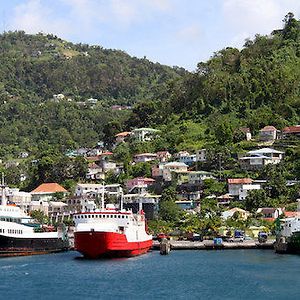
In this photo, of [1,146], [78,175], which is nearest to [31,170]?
[78,175]

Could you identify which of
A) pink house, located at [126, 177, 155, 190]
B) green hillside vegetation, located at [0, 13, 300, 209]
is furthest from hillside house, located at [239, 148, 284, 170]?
pink house, located at [126, 177, 155, 190]

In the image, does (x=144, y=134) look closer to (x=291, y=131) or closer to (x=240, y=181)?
(x=291, y=131)

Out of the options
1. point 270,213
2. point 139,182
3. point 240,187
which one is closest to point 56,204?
point 139,182

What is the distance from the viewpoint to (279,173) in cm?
11862

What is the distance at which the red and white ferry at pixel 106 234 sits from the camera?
250 feet

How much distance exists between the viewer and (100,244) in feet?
249

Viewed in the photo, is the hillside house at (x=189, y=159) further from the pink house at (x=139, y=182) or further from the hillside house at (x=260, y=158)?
the hillside house at (x=260, y=158)

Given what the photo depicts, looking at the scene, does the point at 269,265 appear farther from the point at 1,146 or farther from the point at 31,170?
the point at 1,146

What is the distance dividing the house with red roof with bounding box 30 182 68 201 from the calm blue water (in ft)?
151

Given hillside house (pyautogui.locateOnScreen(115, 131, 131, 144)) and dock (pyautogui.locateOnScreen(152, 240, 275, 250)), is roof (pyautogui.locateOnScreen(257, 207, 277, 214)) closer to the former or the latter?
dock (pyautogui.locateOnScreen(152, 240, 275, 250))

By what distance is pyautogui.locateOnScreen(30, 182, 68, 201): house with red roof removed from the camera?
130m

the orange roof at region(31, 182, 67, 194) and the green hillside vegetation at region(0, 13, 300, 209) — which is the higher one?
the green hillside vegetation at region(0, 13, 300, 209)

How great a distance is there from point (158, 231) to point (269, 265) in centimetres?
3596

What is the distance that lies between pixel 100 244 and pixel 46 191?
2203 inches
